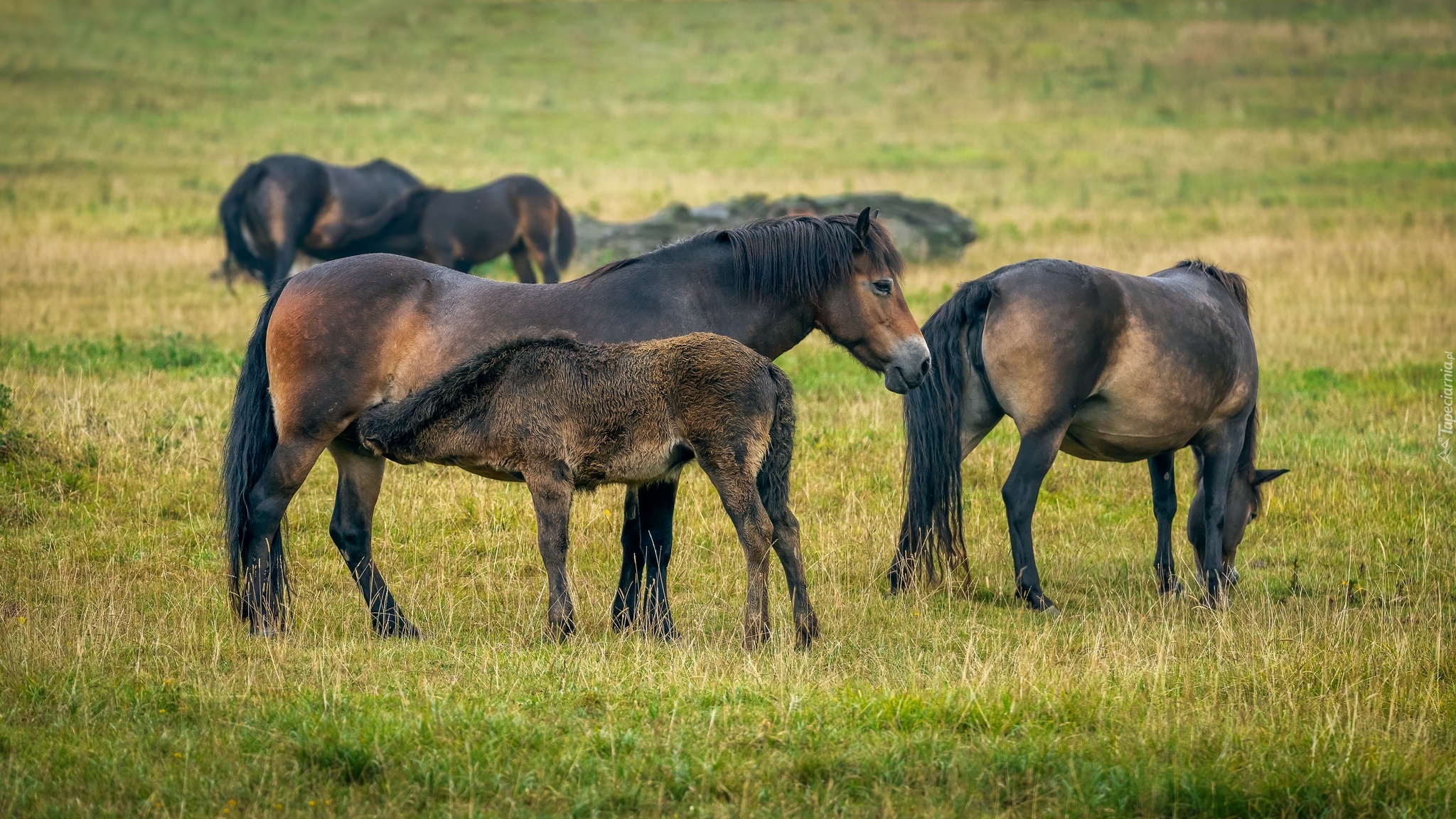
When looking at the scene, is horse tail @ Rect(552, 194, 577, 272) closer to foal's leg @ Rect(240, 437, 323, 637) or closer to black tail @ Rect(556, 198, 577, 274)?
black tail @ Rect(556, 198, 577, 274)

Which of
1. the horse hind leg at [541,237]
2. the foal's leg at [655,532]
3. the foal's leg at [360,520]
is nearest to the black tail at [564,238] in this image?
the horse hind leg at [541,237]

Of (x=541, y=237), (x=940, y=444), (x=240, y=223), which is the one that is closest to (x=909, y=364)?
(x=940, y=444)

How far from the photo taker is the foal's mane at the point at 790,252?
7305 millimetres

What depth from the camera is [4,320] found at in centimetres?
1589

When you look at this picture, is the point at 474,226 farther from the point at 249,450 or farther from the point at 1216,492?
the point at 1216,492

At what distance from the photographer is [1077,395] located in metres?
7.88

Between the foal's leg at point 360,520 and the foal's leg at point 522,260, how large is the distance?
13.1 m

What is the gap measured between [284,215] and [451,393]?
13574 millimetres

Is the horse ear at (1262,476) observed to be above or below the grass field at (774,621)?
above

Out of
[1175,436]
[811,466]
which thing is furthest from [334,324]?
[1175,436]

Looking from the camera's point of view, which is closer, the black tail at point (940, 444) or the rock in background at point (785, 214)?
the black tail at point (940, 444)

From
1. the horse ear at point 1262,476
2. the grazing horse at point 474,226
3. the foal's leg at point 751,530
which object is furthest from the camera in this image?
the grazing horse at point 474,226

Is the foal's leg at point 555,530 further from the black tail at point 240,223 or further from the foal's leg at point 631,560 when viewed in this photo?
the black tail at point 240,223

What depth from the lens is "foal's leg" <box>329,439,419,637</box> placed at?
7.12 meters
